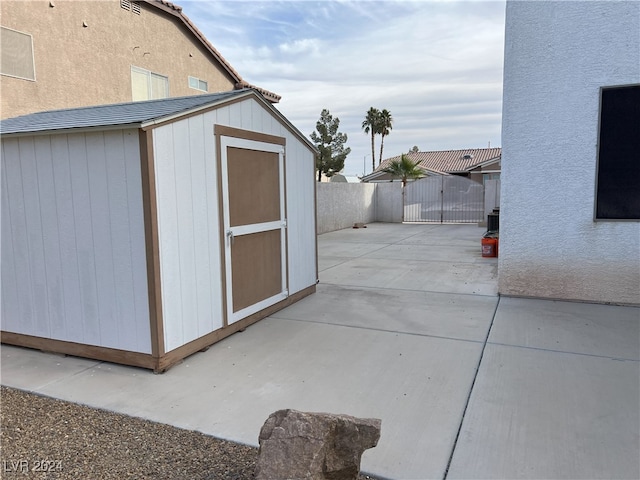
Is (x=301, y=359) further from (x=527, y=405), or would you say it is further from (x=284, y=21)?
(x=284, y=21)

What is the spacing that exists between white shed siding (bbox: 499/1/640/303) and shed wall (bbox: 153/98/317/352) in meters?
3.47

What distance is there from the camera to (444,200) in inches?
782

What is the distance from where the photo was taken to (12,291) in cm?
445

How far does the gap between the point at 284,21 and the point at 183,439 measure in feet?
21.5

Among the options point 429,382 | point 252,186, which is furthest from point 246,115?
point 429,382

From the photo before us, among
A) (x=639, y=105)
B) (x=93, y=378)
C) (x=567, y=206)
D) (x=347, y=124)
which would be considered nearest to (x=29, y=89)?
(x=93, y=378)

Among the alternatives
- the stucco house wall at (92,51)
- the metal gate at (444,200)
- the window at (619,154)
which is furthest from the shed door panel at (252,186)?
the metal gate at (444,200)

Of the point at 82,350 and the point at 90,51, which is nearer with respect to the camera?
the point at 82,350

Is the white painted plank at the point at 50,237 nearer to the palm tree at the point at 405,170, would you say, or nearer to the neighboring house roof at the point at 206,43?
the neighboring house roof at the point at 206,43

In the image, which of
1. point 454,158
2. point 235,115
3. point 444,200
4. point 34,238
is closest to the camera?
point 34,238

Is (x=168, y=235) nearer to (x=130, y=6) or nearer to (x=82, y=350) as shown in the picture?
(x=82, y=350)

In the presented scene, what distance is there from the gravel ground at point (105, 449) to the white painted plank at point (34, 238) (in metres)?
1.29

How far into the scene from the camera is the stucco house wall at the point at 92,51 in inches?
291

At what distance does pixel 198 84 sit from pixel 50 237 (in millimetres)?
8353
